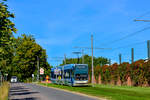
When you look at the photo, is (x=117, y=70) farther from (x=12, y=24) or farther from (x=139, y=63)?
(x=12, y=24)

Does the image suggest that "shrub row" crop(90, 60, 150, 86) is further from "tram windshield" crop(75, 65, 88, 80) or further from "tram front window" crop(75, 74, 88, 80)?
"tram front window" crop(75, 74, 88, 80)

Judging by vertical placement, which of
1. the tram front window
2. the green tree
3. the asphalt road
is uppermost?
the green tree

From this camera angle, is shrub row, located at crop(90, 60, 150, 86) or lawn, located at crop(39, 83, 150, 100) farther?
shrub row, located at crop(90, 60, 150, 86)

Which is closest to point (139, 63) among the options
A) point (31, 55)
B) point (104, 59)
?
point (31, 55)

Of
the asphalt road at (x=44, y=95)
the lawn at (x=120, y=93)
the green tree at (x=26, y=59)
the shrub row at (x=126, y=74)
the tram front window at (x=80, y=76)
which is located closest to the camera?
the lawn at (x=120, y=93)

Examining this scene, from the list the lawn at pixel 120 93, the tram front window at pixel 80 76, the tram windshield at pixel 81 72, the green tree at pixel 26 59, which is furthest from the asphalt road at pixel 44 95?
the green tree at pixel 26 59

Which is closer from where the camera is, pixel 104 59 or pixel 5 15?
pixel 5 15

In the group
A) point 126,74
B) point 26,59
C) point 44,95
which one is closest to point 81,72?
point 126,74

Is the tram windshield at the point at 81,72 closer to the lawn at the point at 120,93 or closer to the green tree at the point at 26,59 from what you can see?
the lawn at the point at 120,93

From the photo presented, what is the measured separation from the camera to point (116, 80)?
48.3 meters

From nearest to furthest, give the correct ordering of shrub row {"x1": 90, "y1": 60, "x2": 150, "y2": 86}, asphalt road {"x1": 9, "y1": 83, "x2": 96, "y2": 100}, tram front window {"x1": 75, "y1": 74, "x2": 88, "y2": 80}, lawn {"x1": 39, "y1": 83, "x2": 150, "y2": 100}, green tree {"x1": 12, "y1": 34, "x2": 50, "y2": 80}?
1. lawn {"x1": 39, "y1": 83, "x2": 150, "y2": 100}
2. asphalt road {"x1": 9, "y1": 83, "x2": 96, "y2": 100}
3. shrub row {"x1": 90, "y1": 60, "x2": 150, "y2": 86}
4. tram front window {"x1": 75, "y1": 74, "x2": 88, "y2": 80}
5. green tree {"x1": 12, "y1": 34, "x2": 50, "y2": 80}

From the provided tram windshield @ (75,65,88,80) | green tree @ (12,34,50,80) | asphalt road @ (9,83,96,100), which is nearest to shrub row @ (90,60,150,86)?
tram windshield @ (75,65,88,80)

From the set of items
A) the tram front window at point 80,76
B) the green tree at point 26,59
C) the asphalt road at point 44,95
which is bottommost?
the asphalt road at point 44,95

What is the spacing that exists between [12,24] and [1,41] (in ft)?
5.92
